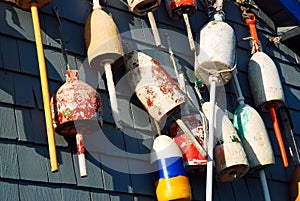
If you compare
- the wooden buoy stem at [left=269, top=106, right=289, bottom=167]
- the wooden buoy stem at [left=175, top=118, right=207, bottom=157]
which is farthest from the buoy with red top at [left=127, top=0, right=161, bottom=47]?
the wooden buoy stem at [left=269, top=106, right=289, bottom=167]

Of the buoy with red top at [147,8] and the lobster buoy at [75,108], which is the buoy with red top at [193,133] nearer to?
the buoy with red top at [147,8]

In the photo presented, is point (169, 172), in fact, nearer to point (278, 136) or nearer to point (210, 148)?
point (210, 148)

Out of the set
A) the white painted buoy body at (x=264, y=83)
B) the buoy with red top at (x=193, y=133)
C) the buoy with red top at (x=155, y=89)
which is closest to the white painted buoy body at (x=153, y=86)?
the buoy with red top at (x=155, y=89)

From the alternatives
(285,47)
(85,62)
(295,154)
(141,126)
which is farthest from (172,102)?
(285,47)

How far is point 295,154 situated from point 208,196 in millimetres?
905

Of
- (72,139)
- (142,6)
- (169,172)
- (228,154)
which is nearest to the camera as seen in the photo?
(72,139)

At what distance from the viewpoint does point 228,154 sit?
3.44 m

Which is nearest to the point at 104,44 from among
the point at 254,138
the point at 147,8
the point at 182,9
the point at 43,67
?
the point at 43,67

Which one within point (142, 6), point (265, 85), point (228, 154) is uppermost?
point (142, 6)

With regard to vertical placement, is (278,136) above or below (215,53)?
below

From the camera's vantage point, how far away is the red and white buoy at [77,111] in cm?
296

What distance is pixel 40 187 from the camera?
287cm

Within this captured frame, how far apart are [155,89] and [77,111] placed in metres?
0.49

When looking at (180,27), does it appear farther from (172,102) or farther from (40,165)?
(40,165)
